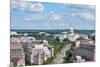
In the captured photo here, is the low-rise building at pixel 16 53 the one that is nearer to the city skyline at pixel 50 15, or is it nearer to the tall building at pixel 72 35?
the city skyline at pixel 50 15

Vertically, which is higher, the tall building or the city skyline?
the city skyline

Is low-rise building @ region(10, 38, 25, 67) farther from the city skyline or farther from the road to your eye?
the road

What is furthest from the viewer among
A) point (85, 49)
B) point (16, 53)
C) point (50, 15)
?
point (85, 49)

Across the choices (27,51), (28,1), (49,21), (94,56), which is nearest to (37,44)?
(27,51)

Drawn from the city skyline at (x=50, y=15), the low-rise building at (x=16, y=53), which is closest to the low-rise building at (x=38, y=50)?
the low-rise building at (x=16, y=53)

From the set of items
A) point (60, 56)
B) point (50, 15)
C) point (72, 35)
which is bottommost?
point (60, 56)

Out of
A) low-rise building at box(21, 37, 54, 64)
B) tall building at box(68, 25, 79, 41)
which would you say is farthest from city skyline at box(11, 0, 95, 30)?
low-rise building at box(21, 37, 54, 64)

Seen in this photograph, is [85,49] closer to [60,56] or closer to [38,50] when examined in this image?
[60,56]

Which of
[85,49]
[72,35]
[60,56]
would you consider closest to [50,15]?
[72,35]
